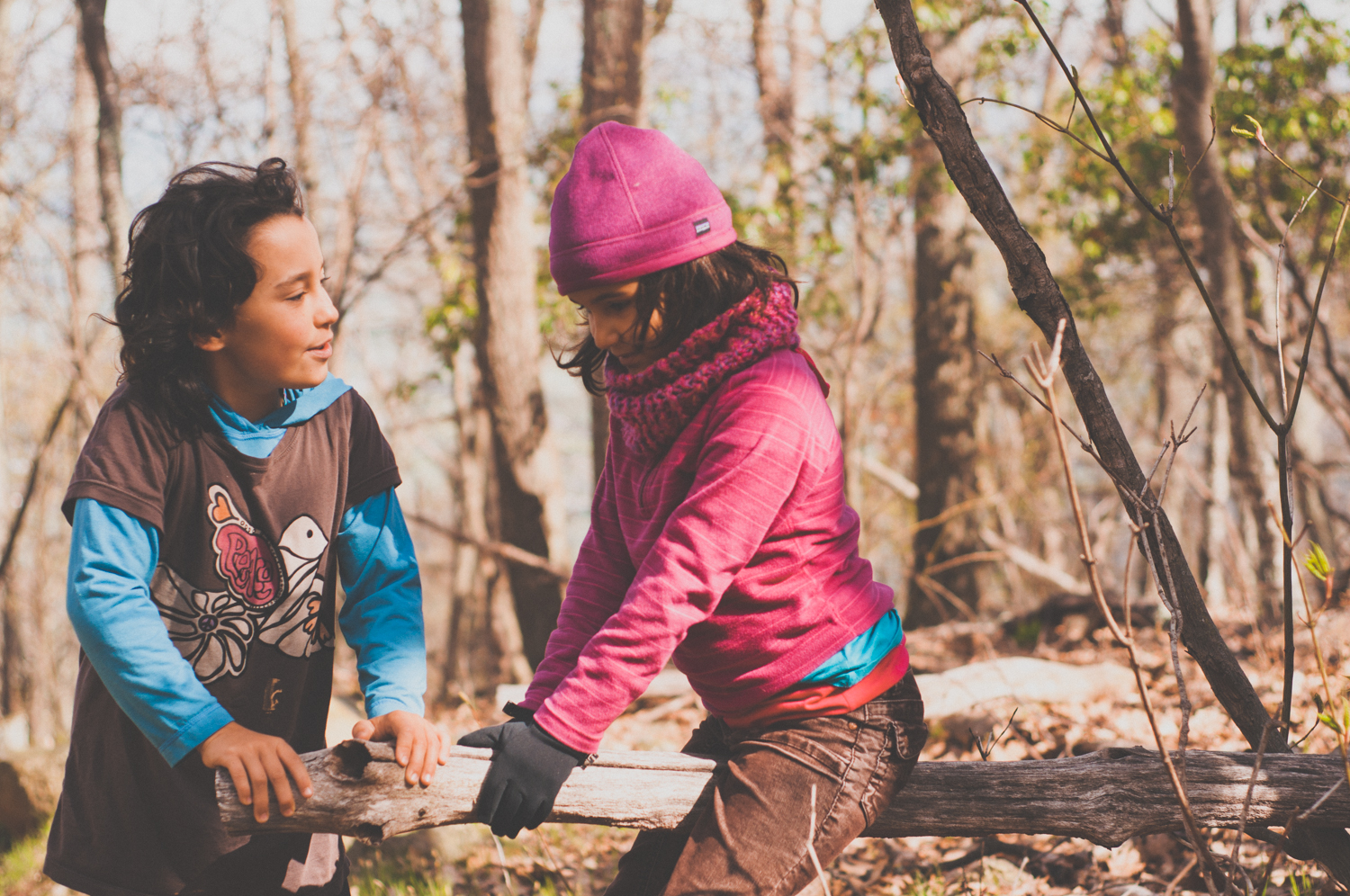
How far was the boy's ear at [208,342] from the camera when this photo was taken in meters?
1.86

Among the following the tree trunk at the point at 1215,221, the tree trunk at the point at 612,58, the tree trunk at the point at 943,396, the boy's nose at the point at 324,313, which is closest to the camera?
the boy's nose at the point at 324,313

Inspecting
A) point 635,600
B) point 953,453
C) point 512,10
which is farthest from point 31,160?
point 635,600

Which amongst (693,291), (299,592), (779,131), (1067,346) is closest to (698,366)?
(693,291)

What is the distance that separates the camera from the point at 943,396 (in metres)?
7.63

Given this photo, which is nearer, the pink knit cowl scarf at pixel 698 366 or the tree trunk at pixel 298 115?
the pink knit cowl scarf at pixel 698 366

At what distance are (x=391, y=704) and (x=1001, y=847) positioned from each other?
2.03 m

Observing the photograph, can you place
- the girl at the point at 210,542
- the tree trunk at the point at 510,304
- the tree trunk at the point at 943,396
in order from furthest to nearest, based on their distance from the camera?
the tree trunk at the point at 943,396 < the tree trunk at the point at 510,304 < the girl at the point at 210,542

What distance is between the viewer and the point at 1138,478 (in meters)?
2.01

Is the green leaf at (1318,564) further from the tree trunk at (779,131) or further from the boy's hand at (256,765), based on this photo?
the tree trunk at (779,131)

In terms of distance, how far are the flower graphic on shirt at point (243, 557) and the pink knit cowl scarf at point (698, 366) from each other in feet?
2.44

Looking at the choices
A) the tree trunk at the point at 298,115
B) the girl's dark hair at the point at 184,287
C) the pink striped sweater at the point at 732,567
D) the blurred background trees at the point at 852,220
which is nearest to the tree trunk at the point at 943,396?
the blurred background trees at the point at 852,220

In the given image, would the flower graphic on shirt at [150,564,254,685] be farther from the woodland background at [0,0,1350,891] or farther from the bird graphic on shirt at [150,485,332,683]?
the woodland background at [0,0,1350,891]

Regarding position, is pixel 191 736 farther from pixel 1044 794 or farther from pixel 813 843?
pixel 1044 794

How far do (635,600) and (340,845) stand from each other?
3.49 ft
